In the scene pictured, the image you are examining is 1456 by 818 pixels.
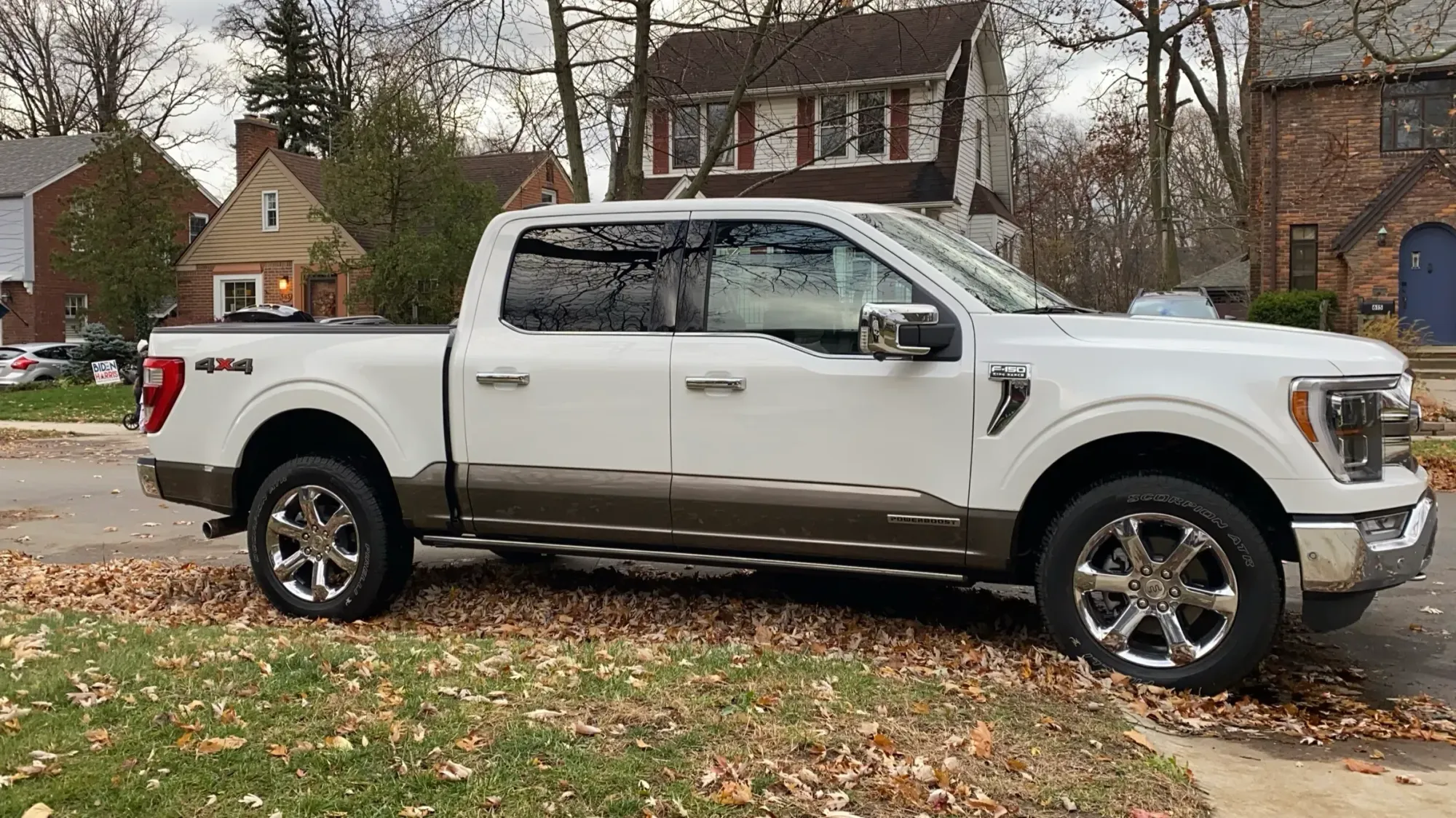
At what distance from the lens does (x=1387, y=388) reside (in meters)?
4.43

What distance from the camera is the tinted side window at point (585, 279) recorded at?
5.38m

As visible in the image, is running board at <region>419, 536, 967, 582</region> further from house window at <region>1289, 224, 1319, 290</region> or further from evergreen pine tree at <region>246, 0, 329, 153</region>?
evergreen pine tree at <region>246, 0, 329, 153</region>

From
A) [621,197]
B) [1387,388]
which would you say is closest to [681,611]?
[1387,388]

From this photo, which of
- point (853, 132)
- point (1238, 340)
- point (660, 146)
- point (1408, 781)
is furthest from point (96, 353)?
point (1408, 781)

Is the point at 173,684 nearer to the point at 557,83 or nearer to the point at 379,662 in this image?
the point at 379,662

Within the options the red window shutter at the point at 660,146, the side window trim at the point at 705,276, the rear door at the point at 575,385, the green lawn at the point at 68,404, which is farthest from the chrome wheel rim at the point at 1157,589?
the green lawn at the point at 68,404

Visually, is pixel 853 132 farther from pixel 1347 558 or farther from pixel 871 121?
pixel 1347 558

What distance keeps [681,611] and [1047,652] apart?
1.87 meters

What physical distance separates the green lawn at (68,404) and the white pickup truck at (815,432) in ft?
55.0

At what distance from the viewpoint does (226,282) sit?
34.1m

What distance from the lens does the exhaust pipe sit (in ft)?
20.0

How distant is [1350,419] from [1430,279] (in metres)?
22.2

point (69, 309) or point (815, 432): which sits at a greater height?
point (69, 309)

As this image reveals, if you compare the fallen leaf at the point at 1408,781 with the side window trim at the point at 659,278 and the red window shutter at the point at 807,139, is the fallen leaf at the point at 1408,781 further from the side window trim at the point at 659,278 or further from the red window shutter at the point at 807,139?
the red window shutter at the point at 807,139
